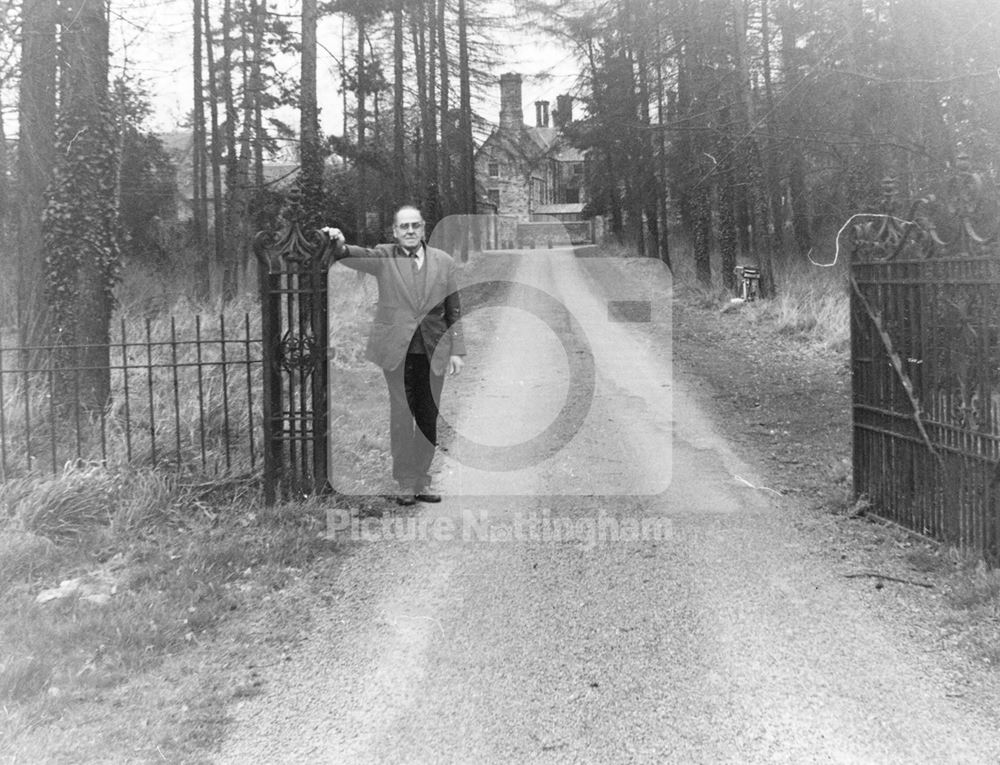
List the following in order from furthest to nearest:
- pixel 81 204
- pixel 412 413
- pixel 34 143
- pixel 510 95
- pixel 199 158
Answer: pixel 510 95
pixel 199 158
pixel 34 143
pixel 81 204
pixel 412 413

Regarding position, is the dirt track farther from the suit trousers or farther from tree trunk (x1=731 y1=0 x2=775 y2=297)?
tree trunk (x1=731 y1=0 x2=775 y2=297)

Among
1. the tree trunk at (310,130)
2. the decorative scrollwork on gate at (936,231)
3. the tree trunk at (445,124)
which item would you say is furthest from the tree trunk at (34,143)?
the tree trunk at (445,124)

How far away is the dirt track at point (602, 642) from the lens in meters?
3.53

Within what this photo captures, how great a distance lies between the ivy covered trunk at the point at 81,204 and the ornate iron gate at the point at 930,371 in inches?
250

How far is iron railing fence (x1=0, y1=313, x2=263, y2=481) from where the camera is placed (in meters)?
6.72

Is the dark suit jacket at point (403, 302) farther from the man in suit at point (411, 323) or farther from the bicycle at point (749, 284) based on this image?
the bicycle at point (749, 284)

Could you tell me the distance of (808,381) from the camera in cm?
1203

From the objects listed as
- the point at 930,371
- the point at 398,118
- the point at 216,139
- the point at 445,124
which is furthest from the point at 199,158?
the point at 930,371

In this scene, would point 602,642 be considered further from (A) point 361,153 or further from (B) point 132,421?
(A) point 361,153

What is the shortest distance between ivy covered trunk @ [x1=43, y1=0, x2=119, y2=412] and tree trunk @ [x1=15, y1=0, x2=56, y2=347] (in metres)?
0.33

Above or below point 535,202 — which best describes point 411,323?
below

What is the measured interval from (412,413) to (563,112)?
33.4m

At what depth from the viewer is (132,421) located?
25.9 ft

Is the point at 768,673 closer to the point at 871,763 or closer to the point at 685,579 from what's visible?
the point at 871,763
